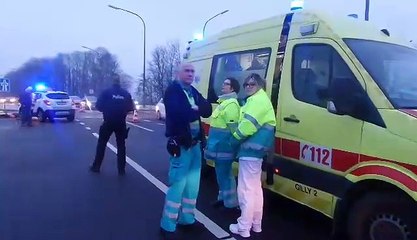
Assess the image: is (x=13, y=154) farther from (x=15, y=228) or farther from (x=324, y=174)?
(x=324, y=174)

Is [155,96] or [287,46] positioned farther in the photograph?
[155,96]

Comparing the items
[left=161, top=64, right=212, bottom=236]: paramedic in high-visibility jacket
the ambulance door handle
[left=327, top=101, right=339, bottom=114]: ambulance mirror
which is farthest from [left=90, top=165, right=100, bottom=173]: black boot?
[left=327, top=101, right=339, bottom=114]: ambulance mirror

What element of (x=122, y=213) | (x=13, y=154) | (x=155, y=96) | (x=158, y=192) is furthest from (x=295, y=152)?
(x=155, y=96)

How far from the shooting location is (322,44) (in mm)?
4816

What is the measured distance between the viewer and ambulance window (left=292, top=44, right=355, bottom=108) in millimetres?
4586

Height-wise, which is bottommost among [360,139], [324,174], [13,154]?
[13,154]

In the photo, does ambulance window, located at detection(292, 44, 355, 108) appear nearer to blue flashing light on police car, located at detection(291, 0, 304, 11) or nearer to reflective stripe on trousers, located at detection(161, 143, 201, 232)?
blue flashing light on police car, located at detection(291, 0, 304, 11)

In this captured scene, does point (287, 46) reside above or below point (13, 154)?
above

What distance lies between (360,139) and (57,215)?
3737 millimetres

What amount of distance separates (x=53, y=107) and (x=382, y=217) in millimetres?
21938

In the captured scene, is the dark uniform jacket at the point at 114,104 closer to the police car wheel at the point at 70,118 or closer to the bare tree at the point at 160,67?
the police car wheel at the point at 70,118

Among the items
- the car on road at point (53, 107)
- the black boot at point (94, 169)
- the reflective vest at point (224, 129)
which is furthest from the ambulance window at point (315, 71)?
the car on road at point (53, 107)

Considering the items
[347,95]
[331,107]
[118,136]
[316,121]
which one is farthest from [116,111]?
[347,95]

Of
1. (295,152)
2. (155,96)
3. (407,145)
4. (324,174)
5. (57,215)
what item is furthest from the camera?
(155,96)
